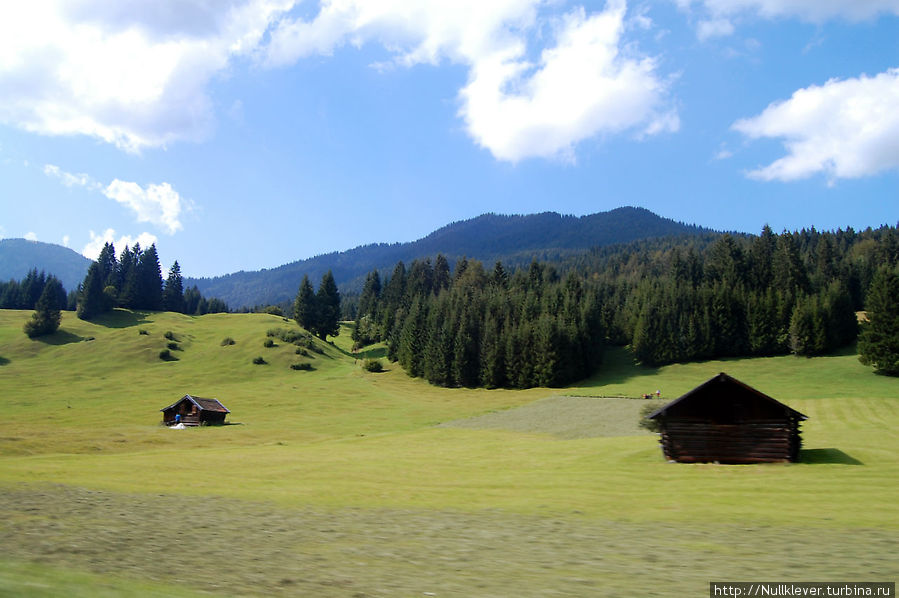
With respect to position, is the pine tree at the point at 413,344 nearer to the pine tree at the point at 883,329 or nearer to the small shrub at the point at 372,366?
the small shrub at the point at 372,366

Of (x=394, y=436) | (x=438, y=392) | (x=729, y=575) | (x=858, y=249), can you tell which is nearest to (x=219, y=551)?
(x=729, y=575)

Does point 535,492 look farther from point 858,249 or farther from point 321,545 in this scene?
point 858,249

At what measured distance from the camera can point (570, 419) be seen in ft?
203

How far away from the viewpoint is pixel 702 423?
109ft

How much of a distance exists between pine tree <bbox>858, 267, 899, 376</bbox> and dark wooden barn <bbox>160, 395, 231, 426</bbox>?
310 feet

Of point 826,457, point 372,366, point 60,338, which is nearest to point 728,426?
point 826,457

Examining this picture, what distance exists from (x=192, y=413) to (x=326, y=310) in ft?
265

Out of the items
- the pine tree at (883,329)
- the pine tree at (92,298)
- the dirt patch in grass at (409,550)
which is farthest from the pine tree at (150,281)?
the pine tree at (883,329)

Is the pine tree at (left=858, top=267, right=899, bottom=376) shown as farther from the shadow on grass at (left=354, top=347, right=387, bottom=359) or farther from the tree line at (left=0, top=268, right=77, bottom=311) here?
the tree line at (left=0, top=268, right=77, bottom=311)

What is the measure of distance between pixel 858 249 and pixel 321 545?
21494 cm

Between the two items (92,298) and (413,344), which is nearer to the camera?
(413,344)

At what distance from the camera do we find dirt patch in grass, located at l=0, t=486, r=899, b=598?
1019 cm

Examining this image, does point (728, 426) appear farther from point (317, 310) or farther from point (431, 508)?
point (317, 310)

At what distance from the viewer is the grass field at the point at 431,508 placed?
1071 cm
